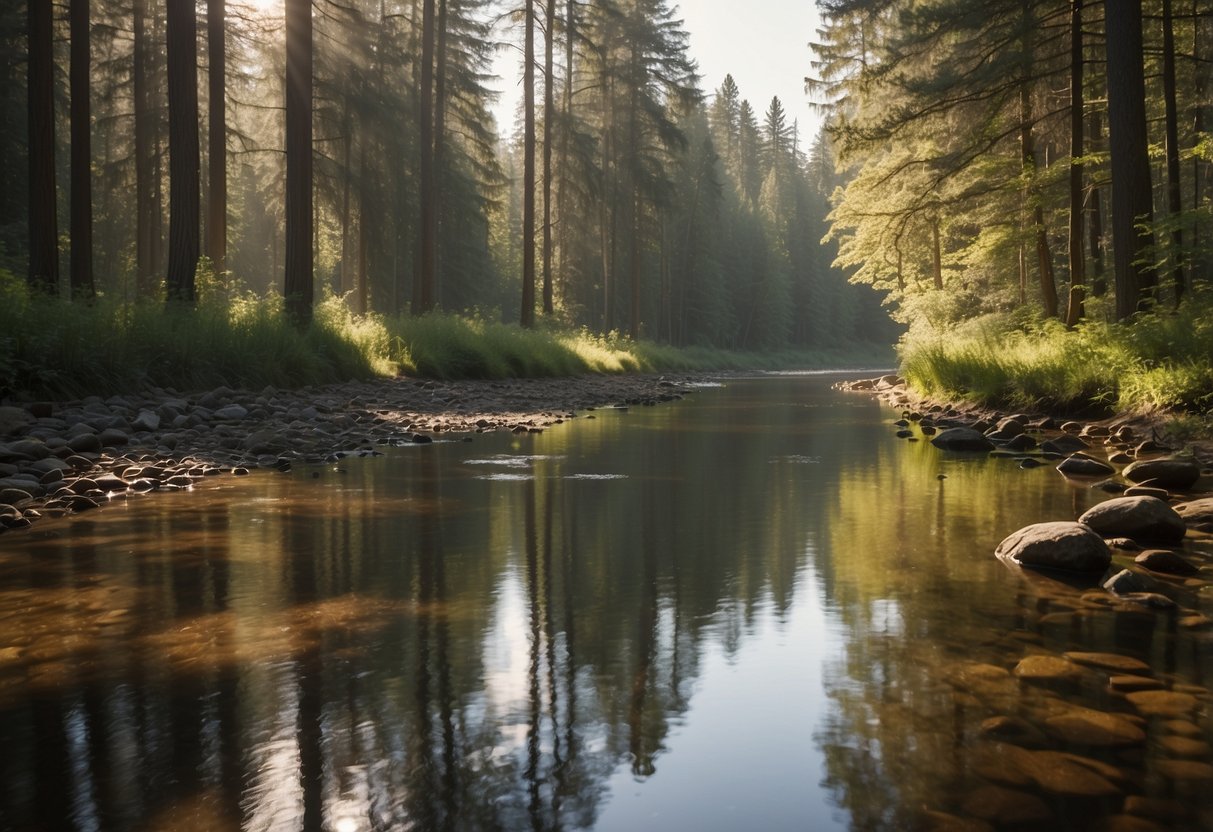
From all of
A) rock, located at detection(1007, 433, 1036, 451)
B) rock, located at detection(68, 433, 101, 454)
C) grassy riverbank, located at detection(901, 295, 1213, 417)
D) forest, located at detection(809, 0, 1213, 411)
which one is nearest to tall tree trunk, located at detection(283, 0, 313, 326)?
rock, located at detection(68, 433, 101, 454)

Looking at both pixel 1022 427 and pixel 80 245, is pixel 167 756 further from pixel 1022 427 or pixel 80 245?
pixel 80 245

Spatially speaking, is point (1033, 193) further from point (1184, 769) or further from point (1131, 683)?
point (1184, 769)

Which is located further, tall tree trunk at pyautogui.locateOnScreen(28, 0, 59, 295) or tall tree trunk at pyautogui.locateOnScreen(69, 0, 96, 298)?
tall tree trunk at pyautogui.locateOnScreen(69, 0, 96, 298)

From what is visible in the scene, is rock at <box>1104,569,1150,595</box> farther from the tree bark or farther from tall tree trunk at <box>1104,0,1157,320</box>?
the tree bark

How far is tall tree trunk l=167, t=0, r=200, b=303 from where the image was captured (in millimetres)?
13461

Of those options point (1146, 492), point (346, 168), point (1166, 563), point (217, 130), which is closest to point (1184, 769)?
point (1166, 563)

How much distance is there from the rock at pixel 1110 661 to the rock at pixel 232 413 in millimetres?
8633

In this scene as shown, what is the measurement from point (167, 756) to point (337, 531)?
2913 millimetres

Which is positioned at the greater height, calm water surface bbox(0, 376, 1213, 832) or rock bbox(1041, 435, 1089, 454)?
rock bbox(1041, 435, 1089, 454)

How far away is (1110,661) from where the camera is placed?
3.08m

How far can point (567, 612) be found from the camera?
12.2 feet

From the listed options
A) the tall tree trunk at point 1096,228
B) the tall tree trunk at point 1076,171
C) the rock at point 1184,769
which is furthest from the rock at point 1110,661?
the tall tree trunk at point 1096,228

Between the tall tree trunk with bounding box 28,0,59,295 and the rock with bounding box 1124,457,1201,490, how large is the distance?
1435 cm

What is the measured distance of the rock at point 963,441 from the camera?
9.50m
